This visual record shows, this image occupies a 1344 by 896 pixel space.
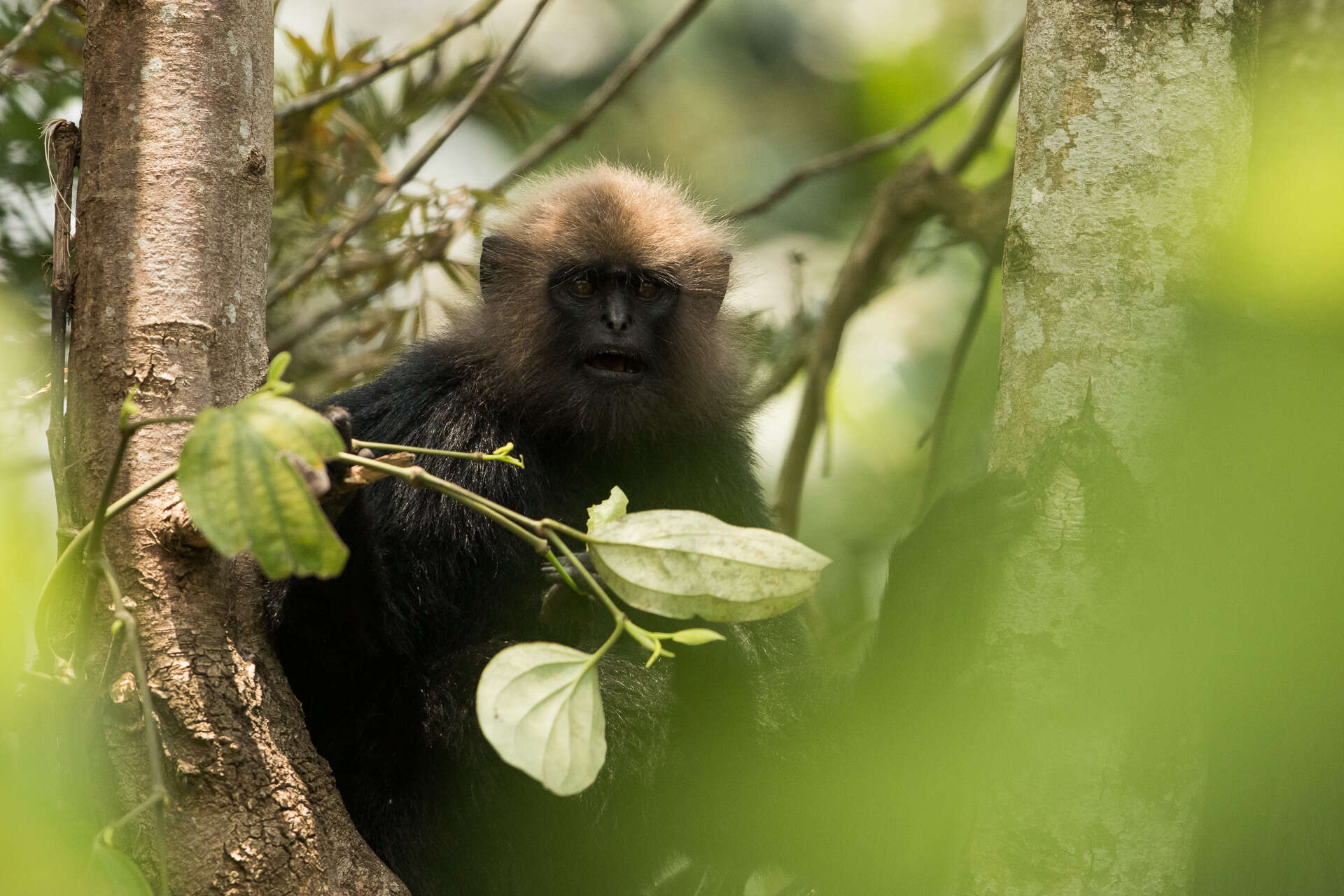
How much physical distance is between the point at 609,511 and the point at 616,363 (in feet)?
6.92

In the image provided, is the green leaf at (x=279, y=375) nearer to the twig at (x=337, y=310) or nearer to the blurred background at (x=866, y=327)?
the blurred background at (x=866, y=327)

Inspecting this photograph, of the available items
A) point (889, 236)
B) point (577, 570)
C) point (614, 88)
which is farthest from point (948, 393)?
point (577, 570)

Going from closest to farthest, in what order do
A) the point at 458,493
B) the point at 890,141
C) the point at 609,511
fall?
the point at 458,493, the point at 609,511, the point at 890,141

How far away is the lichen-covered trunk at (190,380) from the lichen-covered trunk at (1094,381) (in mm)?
1190

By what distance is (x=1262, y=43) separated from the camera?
3389 mm

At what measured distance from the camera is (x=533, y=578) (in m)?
3.38

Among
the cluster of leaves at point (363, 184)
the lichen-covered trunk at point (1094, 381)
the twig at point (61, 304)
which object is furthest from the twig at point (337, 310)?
the lichen-covered trunk at point (1094, 381)

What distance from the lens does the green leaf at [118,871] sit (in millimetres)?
1497

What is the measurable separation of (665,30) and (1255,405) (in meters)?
3.95

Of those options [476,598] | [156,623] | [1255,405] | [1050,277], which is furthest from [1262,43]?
[156,623]

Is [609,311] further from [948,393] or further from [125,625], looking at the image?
[125,625]

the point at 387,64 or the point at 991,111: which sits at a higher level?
the point at 991,111

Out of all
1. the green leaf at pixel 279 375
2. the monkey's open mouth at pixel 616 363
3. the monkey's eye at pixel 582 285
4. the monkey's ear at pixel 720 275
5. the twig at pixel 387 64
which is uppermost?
the twig at pixel 387 64

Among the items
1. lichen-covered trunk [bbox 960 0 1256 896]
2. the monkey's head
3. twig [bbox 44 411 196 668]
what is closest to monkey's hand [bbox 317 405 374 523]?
twig [bbox 44 411 196 668]
